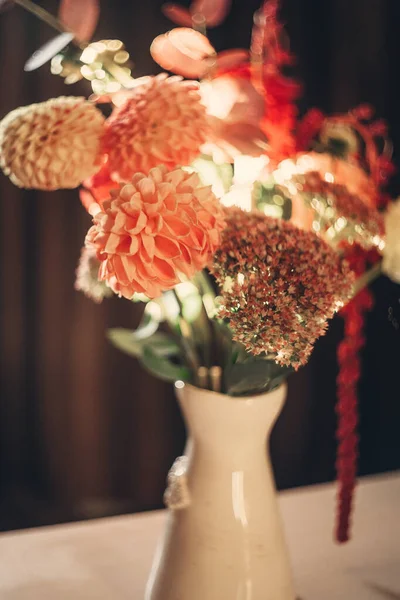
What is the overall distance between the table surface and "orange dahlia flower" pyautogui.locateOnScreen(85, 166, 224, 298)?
1.43ft

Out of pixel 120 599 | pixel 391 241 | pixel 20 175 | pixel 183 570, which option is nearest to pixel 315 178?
pixel 391 241

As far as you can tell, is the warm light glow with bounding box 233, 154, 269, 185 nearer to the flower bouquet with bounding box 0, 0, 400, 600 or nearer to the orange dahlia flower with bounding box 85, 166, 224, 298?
the flower bouquet with bounding box 0, 0, 400, 600

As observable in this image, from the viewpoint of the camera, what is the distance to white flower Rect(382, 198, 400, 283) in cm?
66

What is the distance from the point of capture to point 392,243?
66 cm

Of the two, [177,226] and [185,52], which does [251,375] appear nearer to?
[177,226]

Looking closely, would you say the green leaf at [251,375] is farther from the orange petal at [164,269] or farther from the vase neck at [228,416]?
the orange petal at [164,269]

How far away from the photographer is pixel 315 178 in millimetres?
599

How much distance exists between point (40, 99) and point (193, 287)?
1.24 metres

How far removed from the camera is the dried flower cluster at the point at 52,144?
0.51 metres

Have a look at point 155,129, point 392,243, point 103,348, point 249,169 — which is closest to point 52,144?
point 155,129

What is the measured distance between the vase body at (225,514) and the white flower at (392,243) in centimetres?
17

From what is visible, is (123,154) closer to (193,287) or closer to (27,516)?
(193,287)

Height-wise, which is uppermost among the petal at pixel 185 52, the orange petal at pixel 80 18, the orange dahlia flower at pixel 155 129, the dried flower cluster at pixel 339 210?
the orange petal at pixel 80 18

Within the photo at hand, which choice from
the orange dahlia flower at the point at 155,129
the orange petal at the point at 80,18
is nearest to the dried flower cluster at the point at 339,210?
the orange dahlia flower at the point at 155,129
